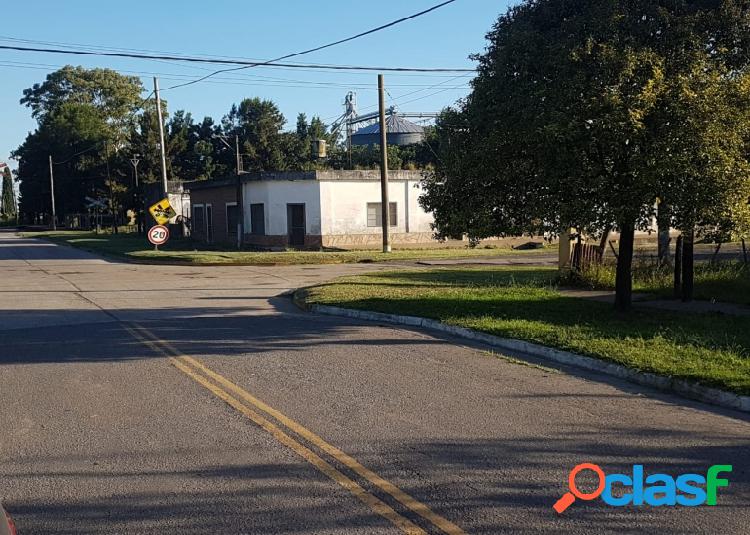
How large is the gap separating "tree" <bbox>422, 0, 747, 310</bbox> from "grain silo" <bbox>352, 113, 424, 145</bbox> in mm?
68974

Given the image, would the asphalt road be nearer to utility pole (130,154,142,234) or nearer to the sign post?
the sign post

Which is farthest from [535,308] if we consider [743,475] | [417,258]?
[417,258]

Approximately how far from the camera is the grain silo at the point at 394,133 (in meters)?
83.1

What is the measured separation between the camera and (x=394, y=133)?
83.5 meters

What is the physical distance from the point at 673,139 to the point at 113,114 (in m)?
93.6

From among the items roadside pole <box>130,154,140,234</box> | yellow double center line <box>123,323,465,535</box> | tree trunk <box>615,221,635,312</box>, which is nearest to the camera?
yellow double center line <box>123,323,465,535</box>

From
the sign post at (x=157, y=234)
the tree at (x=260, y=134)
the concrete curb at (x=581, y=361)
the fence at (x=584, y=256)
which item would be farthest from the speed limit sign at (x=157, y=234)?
the tree at (x=260, y=134)

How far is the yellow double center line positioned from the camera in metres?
4.63

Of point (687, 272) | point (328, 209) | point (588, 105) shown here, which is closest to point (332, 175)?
point (328, 209)

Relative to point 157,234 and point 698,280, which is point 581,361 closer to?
point 698,280

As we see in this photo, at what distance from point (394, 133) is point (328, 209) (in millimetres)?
49517

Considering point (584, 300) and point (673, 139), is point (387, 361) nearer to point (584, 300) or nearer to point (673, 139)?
point (673, 139)

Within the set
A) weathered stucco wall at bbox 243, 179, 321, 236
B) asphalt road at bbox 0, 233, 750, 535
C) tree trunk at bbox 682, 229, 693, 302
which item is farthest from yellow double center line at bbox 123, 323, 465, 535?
weathered stucco wall at bbox 243, 179, 321, 236

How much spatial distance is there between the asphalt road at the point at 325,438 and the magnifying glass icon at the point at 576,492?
2.6 inches
